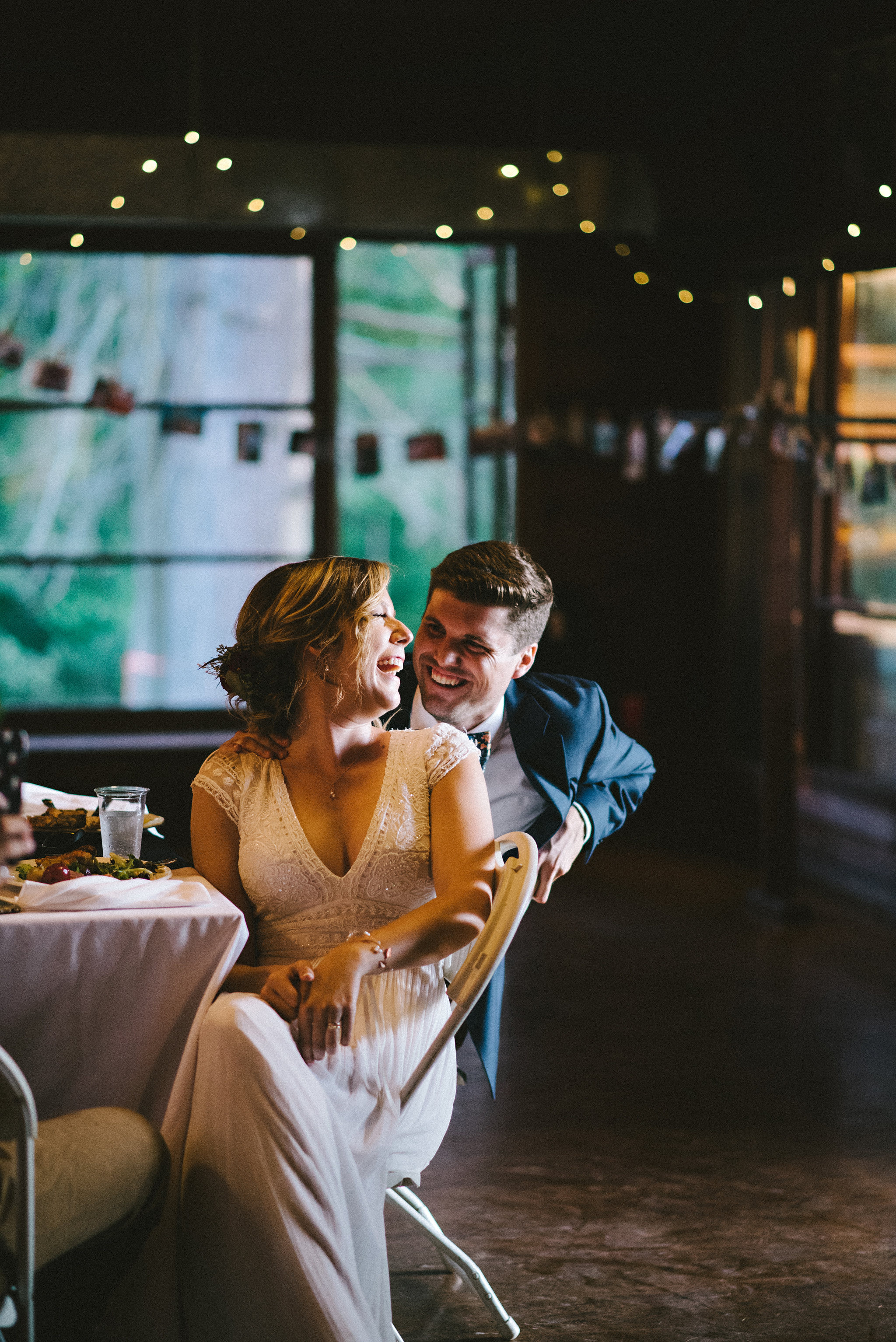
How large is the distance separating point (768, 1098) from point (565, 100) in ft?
15.6

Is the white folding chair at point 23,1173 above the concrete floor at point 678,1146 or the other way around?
above

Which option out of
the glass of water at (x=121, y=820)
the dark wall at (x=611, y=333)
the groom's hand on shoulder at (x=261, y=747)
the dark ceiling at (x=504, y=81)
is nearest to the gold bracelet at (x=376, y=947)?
the groom's hand on shoulder at (x=261, y=747)

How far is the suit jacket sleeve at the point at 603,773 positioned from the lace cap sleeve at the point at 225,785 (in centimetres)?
63

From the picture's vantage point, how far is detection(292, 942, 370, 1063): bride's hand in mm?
1780

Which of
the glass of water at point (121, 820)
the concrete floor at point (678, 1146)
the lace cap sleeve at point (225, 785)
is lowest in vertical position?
the concrete floor at point (678, 1146)

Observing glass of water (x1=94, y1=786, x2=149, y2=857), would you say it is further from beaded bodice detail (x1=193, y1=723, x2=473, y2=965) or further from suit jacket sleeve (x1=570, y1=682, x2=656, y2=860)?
suit jacket sleeve (x1=570, y1=682, x2=656, y2=860)

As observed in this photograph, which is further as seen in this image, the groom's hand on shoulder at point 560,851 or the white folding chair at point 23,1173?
the groom's hand on shoulder at point 560,851

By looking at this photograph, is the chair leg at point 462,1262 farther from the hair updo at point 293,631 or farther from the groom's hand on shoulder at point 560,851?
the hair updo at point 293,631

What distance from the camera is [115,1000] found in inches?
70.8

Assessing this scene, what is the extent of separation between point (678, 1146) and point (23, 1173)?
2000 millimetres

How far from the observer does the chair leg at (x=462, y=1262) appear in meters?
2.24

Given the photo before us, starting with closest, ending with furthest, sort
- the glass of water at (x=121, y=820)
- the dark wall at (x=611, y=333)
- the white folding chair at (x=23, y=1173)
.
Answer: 1. the white folding chair at (x=23, y=1173)
2. the glass of water at (x=121, y=820)
3. the dark wall at (x=611, y=333)

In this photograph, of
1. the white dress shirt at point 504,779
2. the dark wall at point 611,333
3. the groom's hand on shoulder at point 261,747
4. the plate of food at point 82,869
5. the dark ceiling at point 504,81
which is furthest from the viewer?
the dark wall at point 611,333

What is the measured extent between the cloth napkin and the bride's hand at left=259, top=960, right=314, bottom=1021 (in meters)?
0.14
